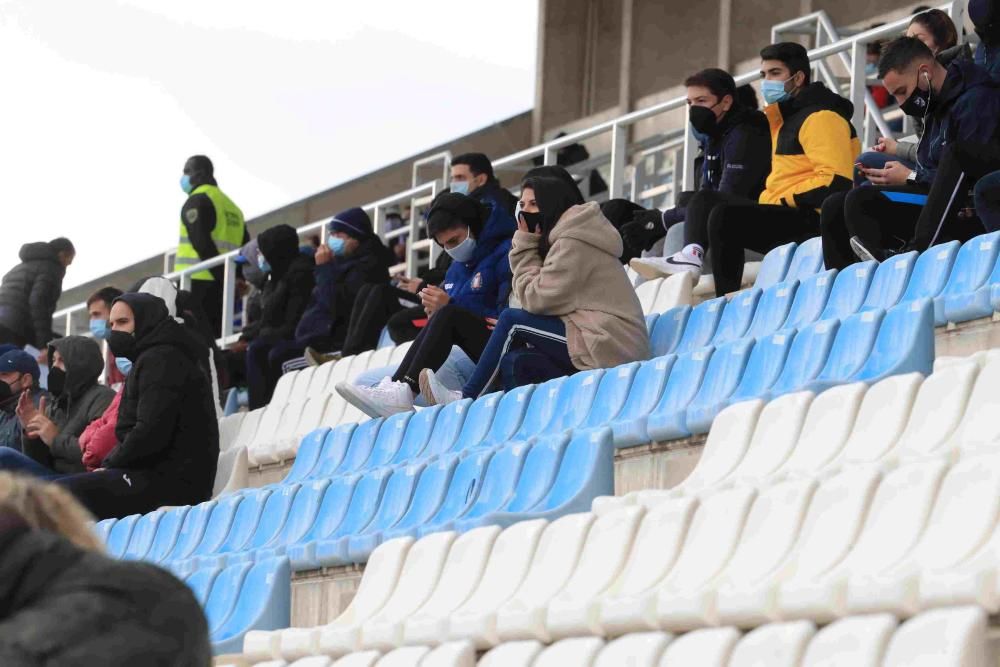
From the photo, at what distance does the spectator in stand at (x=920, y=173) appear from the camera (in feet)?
19.1

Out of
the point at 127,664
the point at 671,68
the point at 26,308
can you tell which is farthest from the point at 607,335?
the point at 671,68

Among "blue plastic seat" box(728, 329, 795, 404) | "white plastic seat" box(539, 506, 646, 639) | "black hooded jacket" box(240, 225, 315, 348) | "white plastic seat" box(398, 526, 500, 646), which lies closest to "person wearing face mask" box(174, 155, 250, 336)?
"black hooded jacket" box(240, 225, 315, 348)

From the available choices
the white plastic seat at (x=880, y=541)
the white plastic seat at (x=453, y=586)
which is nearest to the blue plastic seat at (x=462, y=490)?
Answer: the white plastic seat at (x=453, y=586)

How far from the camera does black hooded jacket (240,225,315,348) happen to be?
9.33 m

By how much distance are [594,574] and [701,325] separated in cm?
240

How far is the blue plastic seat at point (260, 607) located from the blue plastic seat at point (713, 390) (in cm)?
109

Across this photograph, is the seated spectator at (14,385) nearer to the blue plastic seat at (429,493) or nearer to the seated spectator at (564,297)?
the seated spectator at (564,297)

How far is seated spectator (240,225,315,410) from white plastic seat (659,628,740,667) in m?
5.87

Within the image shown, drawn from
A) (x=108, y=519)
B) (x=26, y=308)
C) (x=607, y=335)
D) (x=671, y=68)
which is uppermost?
(x=671, y=68)

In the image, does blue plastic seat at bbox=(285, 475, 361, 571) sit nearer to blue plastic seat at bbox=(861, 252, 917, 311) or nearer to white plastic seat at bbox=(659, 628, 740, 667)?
blue plastic seat at bbox=(861, 252, 917, 311)

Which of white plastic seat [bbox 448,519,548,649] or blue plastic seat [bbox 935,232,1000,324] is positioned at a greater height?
blue plastic seat [bbox 935,232,1000,324]

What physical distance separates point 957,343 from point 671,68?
9.21 meters

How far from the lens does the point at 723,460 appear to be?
465 centimetres

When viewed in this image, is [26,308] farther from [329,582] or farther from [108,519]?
[329,582]
